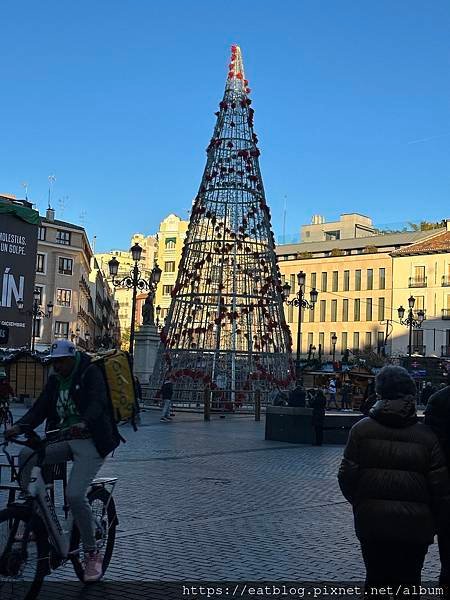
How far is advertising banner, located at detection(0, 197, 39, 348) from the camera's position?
164 ft

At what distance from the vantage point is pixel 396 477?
14.8 feet

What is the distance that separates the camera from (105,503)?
685cm

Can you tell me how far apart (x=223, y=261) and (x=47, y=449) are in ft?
77.0

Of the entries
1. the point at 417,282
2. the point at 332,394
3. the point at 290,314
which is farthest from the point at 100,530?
the point at 290,314

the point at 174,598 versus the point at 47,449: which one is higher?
the point at 47,449

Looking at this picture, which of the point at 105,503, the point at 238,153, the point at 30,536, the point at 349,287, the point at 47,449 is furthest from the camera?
the point at 349,287

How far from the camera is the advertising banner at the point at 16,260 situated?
50.0 m

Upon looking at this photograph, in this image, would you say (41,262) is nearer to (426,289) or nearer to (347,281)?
(347,281)

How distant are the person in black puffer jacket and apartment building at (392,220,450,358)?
229ft

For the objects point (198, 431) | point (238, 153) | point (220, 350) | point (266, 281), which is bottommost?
point (198, 431)

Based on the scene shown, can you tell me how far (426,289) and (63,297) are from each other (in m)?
32.4

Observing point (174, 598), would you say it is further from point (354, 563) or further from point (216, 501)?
point (216, 501)

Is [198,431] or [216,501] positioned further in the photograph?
[198,431]

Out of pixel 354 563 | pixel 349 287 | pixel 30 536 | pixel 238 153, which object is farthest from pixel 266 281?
pixel 349 287
